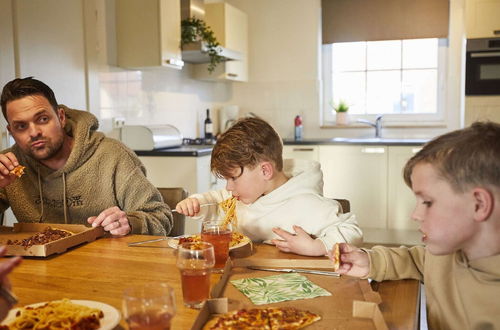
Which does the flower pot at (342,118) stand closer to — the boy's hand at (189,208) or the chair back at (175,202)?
the chair back at (175,202)

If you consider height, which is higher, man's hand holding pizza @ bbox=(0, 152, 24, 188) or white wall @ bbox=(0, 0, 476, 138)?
white wall @ bbox=(0, 0, 476, 138)

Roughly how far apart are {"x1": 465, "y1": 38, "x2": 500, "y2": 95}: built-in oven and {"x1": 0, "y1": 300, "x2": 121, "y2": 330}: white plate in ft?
13.2

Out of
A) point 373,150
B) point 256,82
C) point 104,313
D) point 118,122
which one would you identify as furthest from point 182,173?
point 104,313

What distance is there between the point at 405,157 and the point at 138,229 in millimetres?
2998

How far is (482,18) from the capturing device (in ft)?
13.7

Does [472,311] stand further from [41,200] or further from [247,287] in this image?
[41,200]

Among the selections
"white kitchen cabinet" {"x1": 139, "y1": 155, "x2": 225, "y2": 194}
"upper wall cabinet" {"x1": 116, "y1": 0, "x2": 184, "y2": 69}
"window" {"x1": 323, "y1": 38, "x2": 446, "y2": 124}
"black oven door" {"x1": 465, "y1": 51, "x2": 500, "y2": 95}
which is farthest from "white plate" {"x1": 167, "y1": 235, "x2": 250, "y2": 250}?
"window" {"x1": 323, "y1": 38, "x2": 446, "y2": 124}

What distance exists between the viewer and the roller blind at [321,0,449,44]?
4.79 m

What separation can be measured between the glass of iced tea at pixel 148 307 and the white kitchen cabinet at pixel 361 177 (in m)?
3.72

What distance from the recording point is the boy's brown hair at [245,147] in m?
1.68

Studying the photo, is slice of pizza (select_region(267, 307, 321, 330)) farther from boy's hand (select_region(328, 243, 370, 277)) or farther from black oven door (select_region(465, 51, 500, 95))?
black oven door (select_region(465, 51, 500, 95))

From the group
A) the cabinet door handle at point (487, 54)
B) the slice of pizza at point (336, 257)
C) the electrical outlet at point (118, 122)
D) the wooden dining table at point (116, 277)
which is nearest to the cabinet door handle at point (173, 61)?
the electrical outlet at point (118, 122)

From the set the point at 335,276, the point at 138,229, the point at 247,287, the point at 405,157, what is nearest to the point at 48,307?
the point at 247,287

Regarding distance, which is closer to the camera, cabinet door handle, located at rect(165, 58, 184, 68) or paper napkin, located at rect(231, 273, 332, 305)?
paper napkin, located at rect(231, 273, 332, 305)
